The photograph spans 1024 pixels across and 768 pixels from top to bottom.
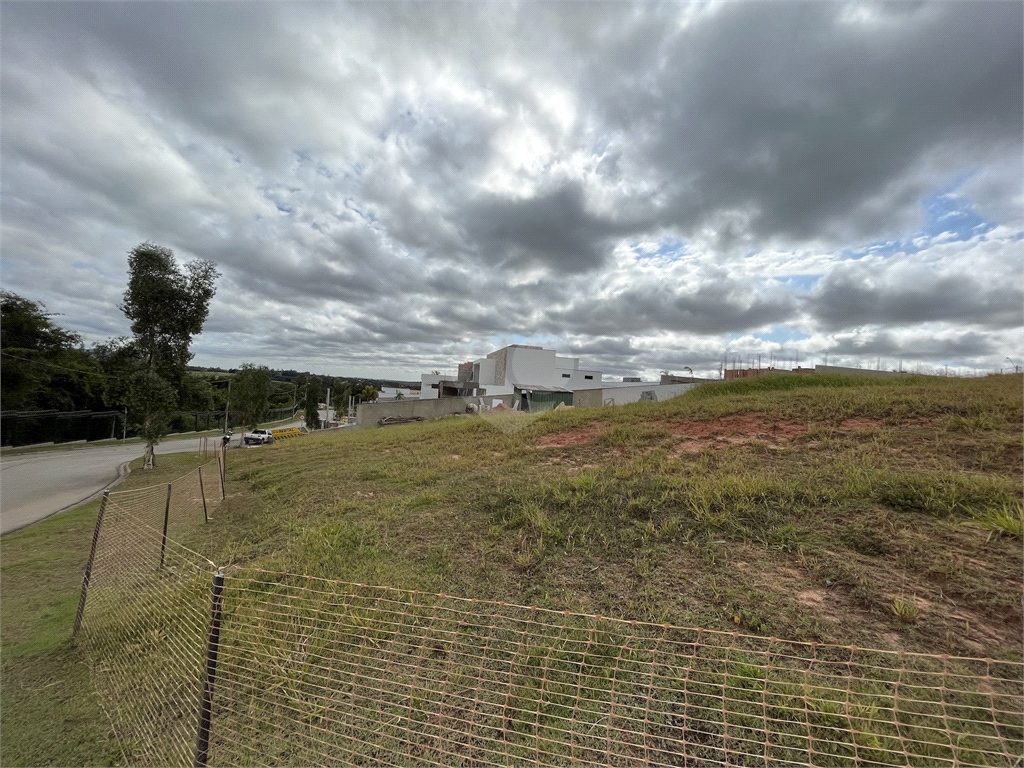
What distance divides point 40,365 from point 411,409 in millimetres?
20755

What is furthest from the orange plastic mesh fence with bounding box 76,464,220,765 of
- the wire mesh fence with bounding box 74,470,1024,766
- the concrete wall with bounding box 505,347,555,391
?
the concrete wall with bounding box 505,347,555,391

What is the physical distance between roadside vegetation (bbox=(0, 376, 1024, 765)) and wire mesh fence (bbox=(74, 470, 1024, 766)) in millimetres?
203

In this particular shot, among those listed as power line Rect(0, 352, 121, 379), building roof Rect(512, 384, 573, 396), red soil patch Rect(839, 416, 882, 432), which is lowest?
red soil patch Rect(839, 416, 882, 432)

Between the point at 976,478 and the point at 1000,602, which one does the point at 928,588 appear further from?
the point at 976,478

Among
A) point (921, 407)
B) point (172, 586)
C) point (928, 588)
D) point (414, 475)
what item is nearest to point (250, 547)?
point (172, 586)

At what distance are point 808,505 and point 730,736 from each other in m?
2.80

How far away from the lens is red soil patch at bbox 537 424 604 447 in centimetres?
831

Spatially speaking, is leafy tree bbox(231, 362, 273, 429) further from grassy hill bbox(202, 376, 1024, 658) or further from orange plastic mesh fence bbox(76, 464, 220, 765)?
orange plastic mesh fence bbox(76, 464, 220, 765)

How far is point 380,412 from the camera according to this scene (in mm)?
29078

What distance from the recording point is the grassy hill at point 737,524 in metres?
2.81

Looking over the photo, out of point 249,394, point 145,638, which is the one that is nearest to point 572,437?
point 145,638

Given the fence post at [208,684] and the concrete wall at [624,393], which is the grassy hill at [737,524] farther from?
the concrete wall at [624,393]

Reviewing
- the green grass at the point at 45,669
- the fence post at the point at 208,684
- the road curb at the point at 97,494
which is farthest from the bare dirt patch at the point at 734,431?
the road curb at the point at 97,494

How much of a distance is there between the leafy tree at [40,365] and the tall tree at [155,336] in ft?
32.3
